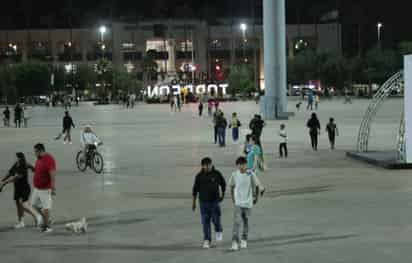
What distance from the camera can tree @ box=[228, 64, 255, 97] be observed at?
11569cm

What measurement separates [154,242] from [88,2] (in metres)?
152

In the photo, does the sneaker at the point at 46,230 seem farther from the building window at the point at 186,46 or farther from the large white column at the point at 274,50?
the building window at the point at 186,46

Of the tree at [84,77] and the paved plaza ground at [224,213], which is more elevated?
→ the tree at [84,77]

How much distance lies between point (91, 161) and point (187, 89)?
86.2 meters

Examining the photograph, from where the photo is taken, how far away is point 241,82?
115875mm

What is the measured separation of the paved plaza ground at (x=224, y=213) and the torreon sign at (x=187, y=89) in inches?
3109

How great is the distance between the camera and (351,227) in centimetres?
1357

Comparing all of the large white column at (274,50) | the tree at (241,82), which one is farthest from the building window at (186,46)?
the large white column at (274,50)

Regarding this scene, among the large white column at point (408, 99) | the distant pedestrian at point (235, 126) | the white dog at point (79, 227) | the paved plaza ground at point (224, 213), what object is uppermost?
the large white column at point (408, 99)

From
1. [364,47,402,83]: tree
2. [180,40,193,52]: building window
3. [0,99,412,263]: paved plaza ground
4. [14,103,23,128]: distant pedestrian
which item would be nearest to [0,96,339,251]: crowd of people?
[0,99,412,263]: paved plaza ground

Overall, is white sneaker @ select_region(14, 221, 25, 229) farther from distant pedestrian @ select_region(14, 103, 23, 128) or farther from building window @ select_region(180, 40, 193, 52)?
building window @ select_region(180, 40, 193, 52)

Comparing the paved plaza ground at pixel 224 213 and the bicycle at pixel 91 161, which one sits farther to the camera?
the bicycle at pixel 91 161

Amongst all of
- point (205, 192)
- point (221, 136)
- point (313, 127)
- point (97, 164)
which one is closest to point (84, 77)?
point (221, 136)

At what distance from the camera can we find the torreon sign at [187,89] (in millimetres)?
108588
